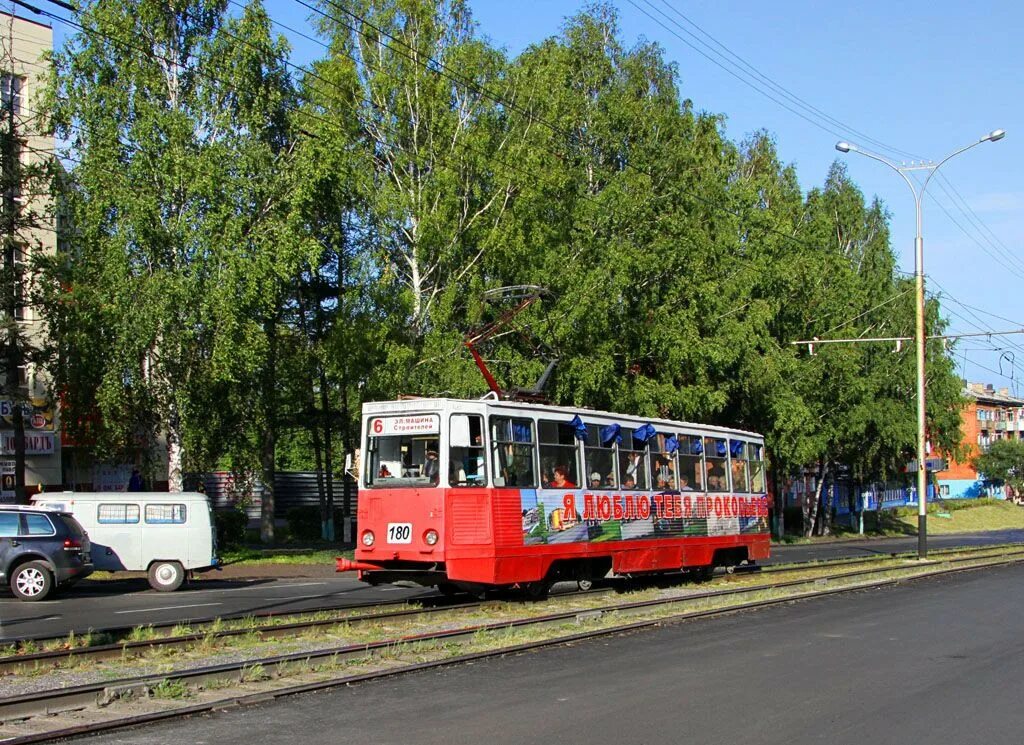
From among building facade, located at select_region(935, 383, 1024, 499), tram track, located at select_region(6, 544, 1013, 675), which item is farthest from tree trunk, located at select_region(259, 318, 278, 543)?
building facade, located at select_region(935, 383, 1024, 499)

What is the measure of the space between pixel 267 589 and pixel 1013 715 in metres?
17.2

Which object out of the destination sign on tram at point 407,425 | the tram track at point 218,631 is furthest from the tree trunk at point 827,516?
the destination sign on tram at point 407,425

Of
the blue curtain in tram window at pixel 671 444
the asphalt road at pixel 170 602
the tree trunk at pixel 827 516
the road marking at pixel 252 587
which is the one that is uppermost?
the blue curtain in tram window at pixel 671 444

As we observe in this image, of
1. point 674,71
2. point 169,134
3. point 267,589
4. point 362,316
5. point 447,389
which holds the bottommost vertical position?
point 267,589

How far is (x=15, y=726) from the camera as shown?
9117 millimetres

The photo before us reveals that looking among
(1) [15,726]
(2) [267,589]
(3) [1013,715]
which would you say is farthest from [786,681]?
(2) [267,589]

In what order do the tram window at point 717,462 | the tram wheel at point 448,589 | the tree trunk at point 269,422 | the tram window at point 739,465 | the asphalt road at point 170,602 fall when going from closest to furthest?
the asphalt road at point 170,602 < the tram wheel at point 448,589 < the tram window at point 717,462 < the tram window at point 739,465 < the tree trunk at point 269,422

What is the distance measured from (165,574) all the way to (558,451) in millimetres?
9289

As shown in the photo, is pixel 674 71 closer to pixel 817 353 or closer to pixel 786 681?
pixel 817 353

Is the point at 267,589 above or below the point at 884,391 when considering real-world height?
below

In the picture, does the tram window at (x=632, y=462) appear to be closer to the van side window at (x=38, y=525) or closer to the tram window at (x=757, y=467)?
the tram window at (x=757, y=467)

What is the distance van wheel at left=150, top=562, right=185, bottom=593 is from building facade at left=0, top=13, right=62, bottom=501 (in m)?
8.11

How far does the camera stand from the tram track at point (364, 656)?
9.59 m

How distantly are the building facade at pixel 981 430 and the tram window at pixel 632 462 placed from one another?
9494 cm
